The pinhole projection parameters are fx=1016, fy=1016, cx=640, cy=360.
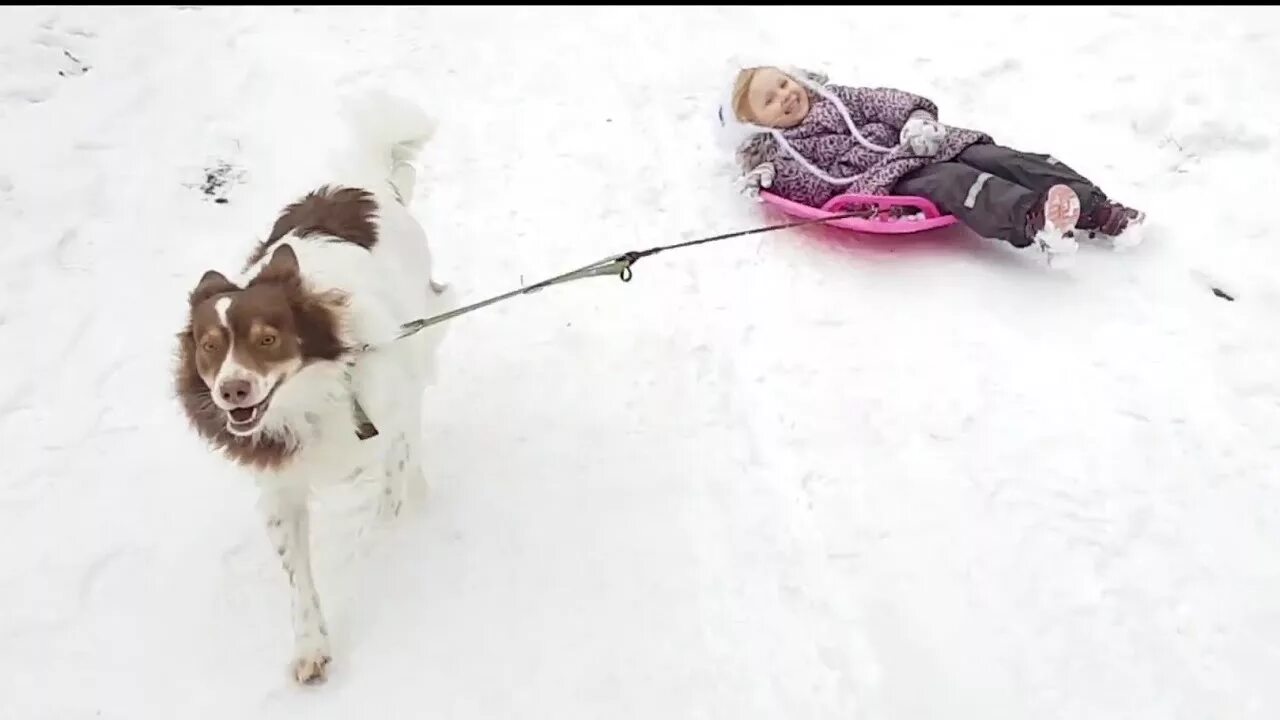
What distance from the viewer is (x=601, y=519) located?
3270mm

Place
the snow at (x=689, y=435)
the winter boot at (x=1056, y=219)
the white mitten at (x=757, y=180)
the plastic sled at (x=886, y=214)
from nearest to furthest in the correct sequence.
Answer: the snow at (x=689, y=435) < the winter boot at (x=1056, y=219) < the plastic sled at (x=886, y=214) < the white mitten at (x=757, y=180)

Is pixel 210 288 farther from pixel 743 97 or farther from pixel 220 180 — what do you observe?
pixel 743 97

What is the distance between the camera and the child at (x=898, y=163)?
3.96 metres

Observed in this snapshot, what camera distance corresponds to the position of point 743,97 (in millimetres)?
4703

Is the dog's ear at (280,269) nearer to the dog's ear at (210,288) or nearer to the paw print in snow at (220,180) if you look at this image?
the dog's ear at (210,288)

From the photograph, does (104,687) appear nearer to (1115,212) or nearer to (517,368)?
(517,368)

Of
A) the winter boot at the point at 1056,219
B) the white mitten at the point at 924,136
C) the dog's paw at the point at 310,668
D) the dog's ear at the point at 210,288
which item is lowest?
the dog's paw at the point at 310,668

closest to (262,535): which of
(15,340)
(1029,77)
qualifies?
(15,340)

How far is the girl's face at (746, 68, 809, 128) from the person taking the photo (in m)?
4.68

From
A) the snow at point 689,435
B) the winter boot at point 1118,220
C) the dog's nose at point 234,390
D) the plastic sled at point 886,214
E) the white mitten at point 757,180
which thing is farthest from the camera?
the white mitten at point 757,180

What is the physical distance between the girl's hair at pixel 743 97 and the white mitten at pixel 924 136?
0.71 metres

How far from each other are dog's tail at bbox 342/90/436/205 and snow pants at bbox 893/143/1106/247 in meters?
2.10

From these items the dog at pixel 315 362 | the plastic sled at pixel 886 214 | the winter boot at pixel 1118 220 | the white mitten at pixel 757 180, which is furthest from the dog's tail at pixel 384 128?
the winter boot at pixel 1118 220

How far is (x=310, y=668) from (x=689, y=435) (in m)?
1.43
